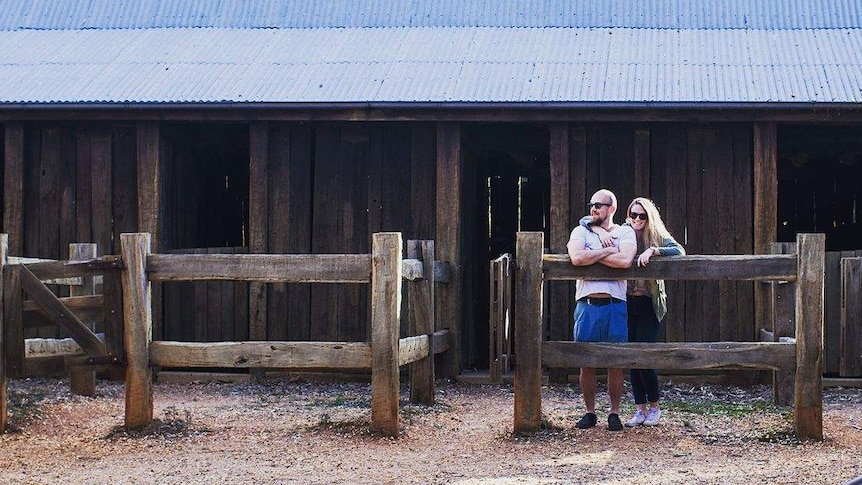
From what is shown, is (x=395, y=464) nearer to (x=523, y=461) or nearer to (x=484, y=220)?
(x=523, y=461)

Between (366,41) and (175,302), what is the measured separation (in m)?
3.66

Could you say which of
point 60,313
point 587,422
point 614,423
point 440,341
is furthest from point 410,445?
point 440,341

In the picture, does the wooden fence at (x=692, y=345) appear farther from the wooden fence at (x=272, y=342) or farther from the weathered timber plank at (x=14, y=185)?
the weathered timber plank at (x=14, y=185)

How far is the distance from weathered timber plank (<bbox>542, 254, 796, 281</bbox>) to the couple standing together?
0.07 m

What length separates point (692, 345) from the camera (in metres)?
7.69

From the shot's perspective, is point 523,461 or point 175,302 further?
point 175,302

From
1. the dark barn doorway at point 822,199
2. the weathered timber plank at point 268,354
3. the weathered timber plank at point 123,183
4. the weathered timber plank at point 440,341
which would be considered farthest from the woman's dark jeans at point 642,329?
the dark barn doorway at point 822,199

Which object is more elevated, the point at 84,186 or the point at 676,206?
the point at 84,186

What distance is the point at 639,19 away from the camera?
14.2 metres

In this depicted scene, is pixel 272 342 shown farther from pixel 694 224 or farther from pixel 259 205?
pixel 694 224

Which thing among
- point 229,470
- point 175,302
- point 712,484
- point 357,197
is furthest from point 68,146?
point 712,484

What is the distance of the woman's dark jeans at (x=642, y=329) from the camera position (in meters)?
8.05

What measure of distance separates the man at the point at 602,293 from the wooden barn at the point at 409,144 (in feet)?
10.9

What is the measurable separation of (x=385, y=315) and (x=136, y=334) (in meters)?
1.62
